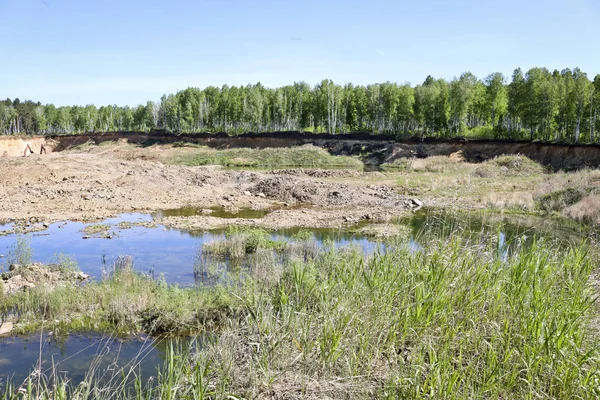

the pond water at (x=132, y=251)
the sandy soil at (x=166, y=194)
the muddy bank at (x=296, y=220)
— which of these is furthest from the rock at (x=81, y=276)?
the sandy soil at (x=166, y=194)

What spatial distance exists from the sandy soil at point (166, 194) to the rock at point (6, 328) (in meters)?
13.0

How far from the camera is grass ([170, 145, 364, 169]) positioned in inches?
2256

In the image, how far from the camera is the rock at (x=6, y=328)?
9784mm

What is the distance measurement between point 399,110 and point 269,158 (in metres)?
26.0

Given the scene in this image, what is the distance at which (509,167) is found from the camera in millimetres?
43875

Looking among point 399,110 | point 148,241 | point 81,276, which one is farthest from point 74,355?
point 399,110

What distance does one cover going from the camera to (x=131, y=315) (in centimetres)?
1042

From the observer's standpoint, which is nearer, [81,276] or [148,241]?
[81,276]

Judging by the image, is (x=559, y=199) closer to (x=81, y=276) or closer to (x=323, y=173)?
(x=323, y=173)

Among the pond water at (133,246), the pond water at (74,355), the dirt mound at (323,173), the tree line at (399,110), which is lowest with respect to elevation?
the pond water at (74,355)

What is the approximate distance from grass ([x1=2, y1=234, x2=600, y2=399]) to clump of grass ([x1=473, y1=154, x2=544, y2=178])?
Result: 36.9 m

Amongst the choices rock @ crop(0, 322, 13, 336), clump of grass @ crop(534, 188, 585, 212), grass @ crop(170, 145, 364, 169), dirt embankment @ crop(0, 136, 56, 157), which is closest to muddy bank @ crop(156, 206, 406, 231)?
clump of grass @ crop(534, 188, 585, 212)

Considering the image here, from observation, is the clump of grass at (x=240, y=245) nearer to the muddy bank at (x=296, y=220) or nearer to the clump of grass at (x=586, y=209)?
the muddy bank at (x=296, y=220)

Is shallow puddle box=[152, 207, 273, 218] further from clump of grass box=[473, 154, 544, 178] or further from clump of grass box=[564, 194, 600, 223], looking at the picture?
clump of grass box=[473, 154, 544, 178]
